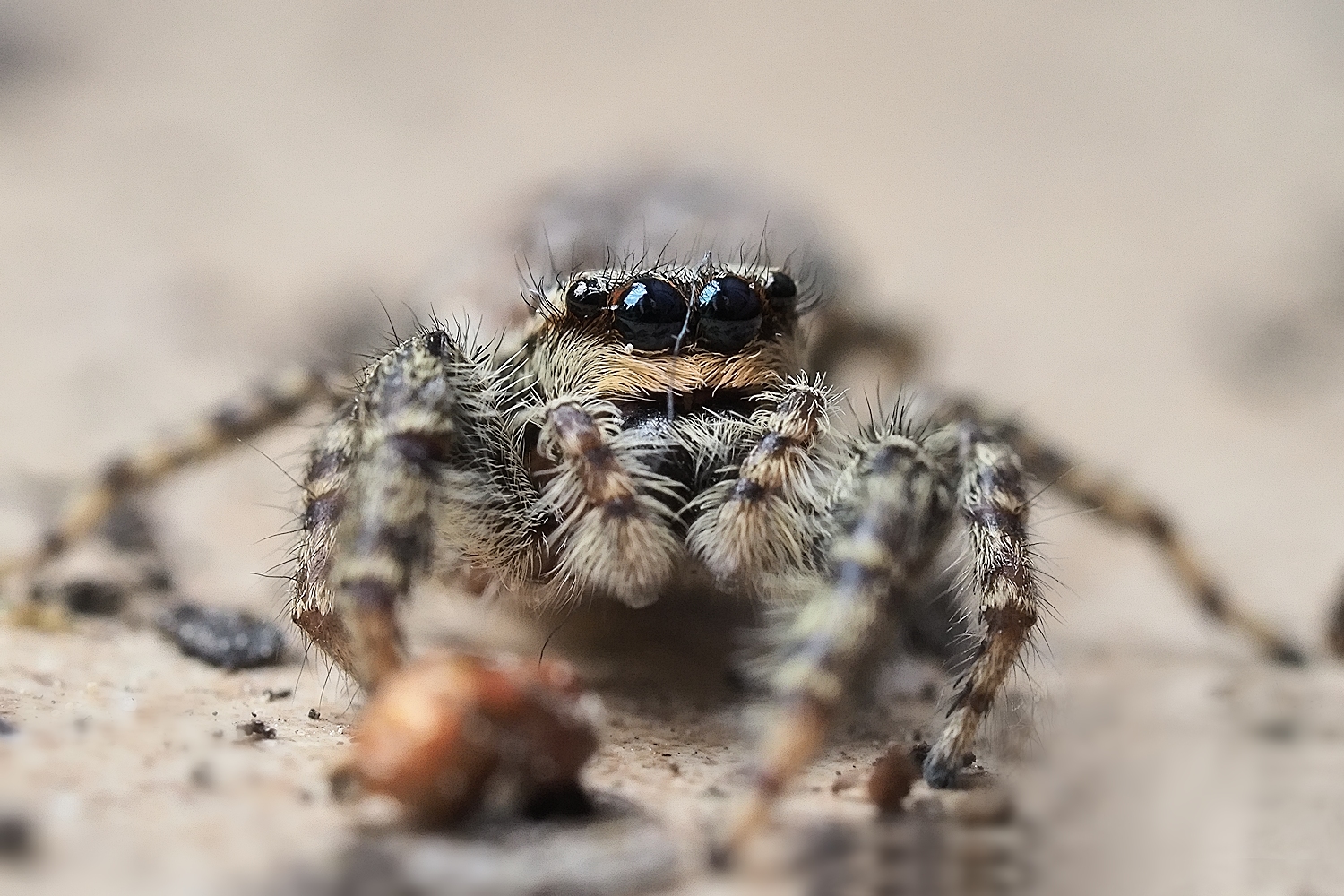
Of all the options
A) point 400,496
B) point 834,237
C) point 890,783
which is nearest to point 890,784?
point 890,783

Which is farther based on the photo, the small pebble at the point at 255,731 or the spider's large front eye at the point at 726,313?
the spider's large front eye at the point at 726,313

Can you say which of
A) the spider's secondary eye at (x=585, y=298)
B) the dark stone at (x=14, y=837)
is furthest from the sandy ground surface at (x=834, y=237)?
the spider's secondary eye at (x=585, y=298)

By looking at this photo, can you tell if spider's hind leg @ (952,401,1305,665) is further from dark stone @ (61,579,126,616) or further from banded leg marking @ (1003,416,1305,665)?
dark stone @ (61,579,126,616)

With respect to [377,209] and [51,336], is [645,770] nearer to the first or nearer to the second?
[51,336]

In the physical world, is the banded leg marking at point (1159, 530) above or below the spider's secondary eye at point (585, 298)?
below

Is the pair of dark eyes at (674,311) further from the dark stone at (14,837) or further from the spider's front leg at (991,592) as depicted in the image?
the dark stone at (14,837)

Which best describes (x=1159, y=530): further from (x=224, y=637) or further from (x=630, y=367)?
(x=224, y=637)

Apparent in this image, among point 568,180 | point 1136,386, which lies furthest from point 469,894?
point 1136,386
